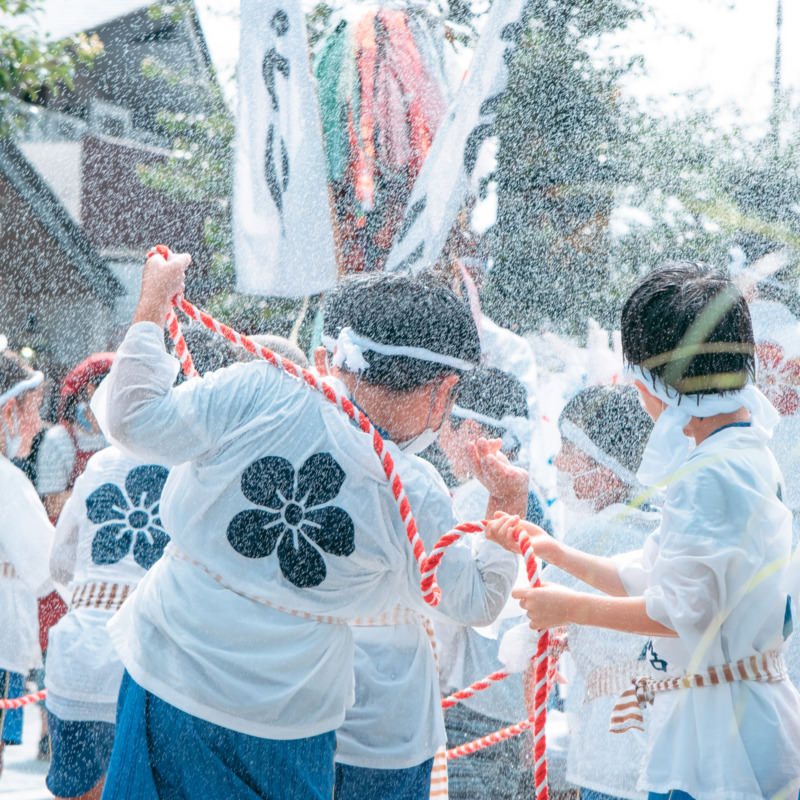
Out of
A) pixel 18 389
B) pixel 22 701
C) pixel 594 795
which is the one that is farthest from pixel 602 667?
pixel 18 389

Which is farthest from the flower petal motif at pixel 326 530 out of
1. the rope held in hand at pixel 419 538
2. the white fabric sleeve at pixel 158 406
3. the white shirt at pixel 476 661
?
the white shirt at pixel 476 661

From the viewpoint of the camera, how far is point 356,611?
2244 mm

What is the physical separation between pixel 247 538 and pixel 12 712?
9.09 feet

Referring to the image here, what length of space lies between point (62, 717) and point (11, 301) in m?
11.4

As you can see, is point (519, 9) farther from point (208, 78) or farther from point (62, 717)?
point (208, 78)

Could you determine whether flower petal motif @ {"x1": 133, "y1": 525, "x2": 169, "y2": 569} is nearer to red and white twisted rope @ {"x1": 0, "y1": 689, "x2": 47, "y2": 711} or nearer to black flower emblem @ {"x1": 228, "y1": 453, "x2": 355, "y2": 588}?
red and white twisted rope @ {"x1": 0, "y1": 689, "x2": 47, "y2": 711}

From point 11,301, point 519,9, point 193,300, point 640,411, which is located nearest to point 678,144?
point 519,9

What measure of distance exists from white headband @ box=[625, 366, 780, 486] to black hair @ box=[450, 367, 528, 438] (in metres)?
1.71

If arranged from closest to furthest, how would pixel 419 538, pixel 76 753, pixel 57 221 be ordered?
pixel 419 538 → pixel 76 753 → pixel 57 221

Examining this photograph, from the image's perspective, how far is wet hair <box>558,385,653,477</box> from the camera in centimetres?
321

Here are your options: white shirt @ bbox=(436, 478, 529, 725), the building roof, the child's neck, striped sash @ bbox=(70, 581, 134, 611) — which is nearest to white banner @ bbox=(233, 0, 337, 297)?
white shirt @ bbox=(436, 478, 529, 725)

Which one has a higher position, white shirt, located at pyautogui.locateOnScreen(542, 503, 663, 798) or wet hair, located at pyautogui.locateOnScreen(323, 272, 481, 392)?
wet hair, located at pyautogui.locateOnScreen(323, 272, 481, 392)

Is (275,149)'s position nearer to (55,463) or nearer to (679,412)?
(55,463)

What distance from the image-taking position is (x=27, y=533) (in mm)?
3961
